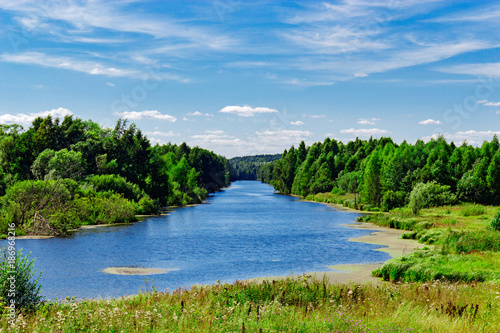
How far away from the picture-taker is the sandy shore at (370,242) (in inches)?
1032

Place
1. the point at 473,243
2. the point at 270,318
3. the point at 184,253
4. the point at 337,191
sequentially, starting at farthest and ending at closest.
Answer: the point at 337,191 → the point at 184,253 → the point at 473,243 → the point at 270,318

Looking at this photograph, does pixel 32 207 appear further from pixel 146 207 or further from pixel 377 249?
pixel 377 249

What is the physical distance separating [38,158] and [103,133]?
83.6 feet

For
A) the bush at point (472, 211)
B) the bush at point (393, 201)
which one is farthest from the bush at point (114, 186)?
the bush at point (472, 211)

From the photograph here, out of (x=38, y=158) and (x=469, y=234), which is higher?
(x=38, y=158)

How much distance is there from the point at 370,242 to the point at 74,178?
45.9 meters

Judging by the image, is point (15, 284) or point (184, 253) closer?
point (15, 284)

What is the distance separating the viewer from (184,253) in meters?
37.6

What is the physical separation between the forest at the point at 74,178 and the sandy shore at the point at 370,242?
28.8m

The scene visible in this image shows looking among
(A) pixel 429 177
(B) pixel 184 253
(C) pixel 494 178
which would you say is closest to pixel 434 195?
→ (A) pixel 429 177

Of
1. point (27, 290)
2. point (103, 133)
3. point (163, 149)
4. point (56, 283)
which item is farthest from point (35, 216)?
point (163, 149)

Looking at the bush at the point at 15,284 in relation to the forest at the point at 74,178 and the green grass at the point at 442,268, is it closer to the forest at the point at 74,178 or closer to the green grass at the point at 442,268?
the green grass at the point at 442,268

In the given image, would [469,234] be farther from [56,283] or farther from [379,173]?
[379,173]

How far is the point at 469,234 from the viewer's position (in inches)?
1389
